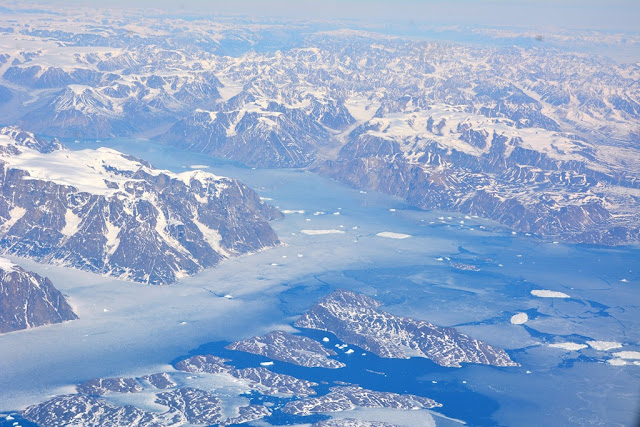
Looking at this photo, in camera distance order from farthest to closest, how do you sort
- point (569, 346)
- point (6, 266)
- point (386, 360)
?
1. point (6, 266)
2. point (569, 346)
3. point (386, 360)

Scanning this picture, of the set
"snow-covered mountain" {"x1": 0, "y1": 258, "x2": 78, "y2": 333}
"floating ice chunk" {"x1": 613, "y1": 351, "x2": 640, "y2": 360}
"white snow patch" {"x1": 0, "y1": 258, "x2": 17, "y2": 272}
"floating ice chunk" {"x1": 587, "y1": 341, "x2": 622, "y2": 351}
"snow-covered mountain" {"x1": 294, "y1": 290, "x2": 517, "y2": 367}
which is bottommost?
"floating ice chunk" {"x1": 587, "y1": 341, "x2": 622, "y2": 351}

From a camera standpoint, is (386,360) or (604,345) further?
(604,345)

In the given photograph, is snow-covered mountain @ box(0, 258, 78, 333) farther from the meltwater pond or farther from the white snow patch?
the meltwater pond

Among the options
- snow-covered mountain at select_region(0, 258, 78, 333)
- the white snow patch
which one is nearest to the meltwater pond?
snow-covered mountain at select_region(0, 258, 78, 333)

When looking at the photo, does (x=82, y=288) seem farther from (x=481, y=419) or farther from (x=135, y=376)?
(x=481, y=419)

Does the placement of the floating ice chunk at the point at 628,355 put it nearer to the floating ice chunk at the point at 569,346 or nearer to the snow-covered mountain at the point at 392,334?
the floating ice chunk at the point at 569,346

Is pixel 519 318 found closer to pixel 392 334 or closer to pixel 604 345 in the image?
pixel 604 345

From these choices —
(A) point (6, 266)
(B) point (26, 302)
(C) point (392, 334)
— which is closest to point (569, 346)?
(C) point (392, 334)
